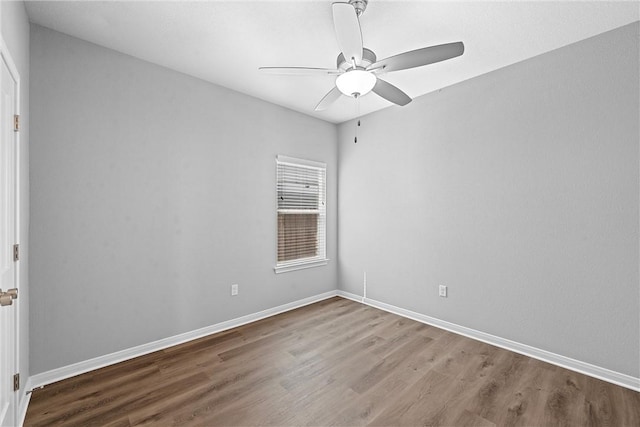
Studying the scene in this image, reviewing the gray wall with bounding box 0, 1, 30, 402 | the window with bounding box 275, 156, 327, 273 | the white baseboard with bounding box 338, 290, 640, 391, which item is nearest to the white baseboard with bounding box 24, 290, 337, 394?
the gray wall with bounding box 0, 1, 30, 402

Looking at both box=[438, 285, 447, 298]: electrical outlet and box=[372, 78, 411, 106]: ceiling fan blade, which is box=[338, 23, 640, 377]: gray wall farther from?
box=[372, 78, 411, 106]: ceiling fan blade

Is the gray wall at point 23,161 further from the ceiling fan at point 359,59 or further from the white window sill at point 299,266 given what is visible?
the white window sill at point 299,266

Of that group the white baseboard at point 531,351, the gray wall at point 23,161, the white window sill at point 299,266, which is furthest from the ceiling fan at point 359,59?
the white baseboard at point 531,351

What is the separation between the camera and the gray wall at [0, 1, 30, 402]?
5.78ft

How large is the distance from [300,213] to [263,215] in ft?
2.20

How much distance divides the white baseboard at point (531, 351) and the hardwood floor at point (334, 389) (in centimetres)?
8

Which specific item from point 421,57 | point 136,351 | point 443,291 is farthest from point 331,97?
point 136,351

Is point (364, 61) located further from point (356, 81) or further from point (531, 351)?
point (531, 351)

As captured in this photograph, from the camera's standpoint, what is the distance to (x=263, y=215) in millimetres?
3576

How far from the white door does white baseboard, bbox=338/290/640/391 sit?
11.3ft

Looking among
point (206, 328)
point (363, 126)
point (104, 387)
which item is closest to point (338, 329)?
point (206, 328)

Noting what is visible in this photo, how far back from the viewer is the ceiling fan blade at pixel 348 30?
150cm

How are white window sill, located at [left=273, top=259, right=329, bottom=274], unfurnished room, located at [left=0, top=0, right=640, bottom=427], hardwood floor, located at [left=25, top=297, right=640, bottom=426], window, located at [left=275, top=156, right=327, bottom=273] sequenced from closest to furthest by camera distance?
hardwood floor, located at [left=25, top=297, right=640, bottom=426] → unfurnished room, located at [left=0, top=0, right=640, bottom=427] → white window sill, located at [left=273, top=259, right=329, bottom=274] → window, located at [left=275, top=156, right=327, bottom=273]

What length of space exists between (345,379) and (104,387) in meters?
1.81
